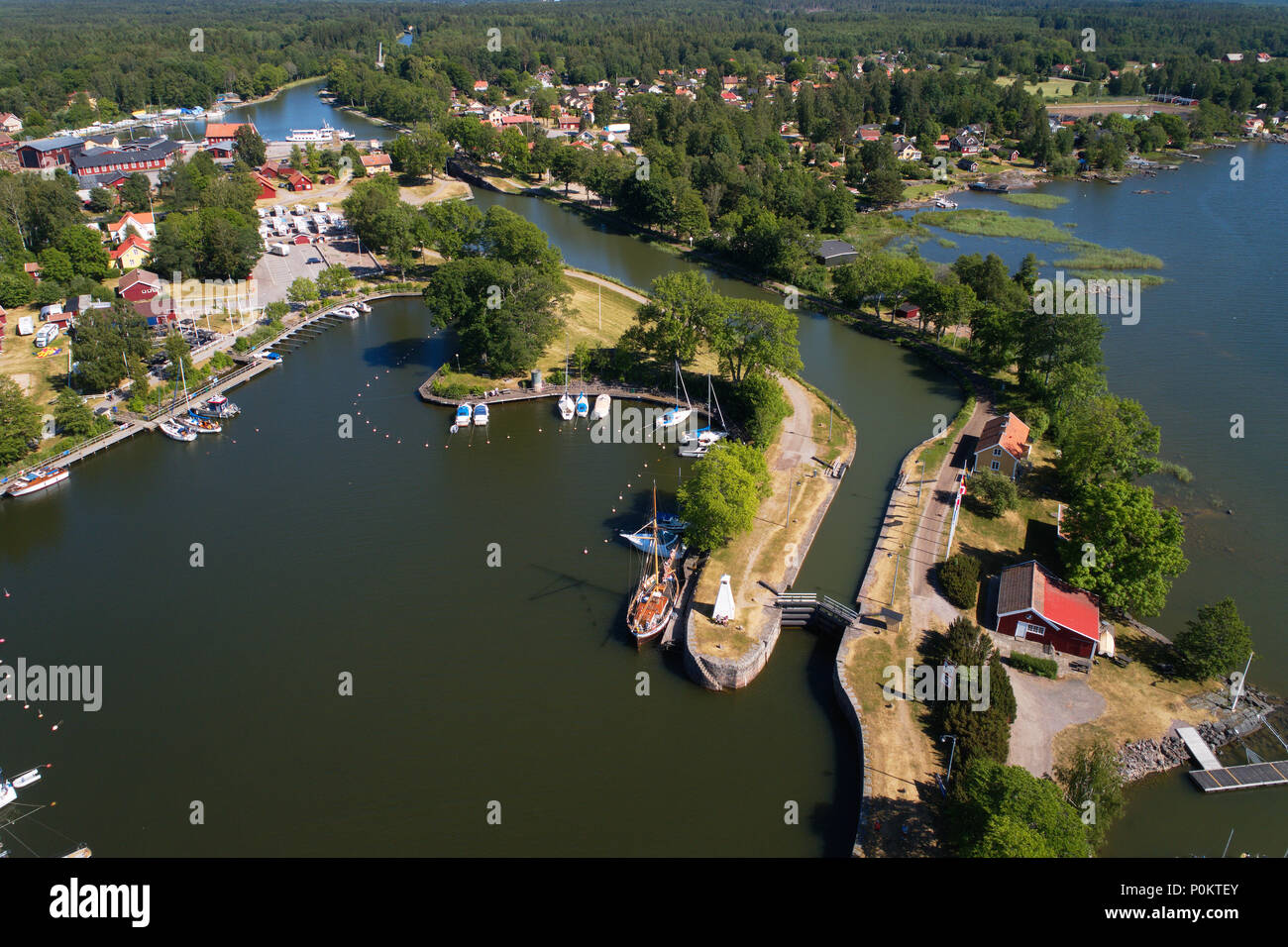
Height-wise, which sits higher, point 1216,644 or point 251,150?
point 251,150

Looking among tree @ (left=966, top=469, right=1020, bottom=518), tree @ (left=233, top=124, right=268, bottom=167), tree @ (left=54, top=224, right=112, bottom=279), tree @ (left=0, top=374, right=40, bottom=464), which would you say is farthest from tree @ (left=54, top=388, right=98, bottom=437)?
tree @ (left=233, top=124, right=268, bottom=167)

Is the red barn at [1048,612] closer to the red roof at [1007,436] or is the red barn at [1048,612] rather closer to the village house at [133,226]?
the red roof at [1007,436]

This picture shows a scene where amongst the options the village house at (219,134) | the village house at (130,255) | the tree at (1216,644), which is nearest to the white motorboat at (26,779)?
the tree at (1216,644)

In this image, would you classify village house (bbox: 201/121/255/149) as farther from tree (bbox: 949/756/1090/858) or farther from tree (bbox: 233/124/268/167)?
tree (bbox: 949/756/1090/858)

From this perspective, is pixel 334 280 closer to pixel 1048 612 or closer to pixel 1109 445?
pixel 1109 445

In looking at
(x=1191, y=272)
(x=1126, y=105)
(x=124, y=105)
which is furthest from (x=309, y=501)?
(x=1126, y=105)

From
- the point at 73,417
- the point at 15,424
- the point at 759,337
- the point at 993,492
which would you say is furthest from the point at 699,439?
the point at 15,424
